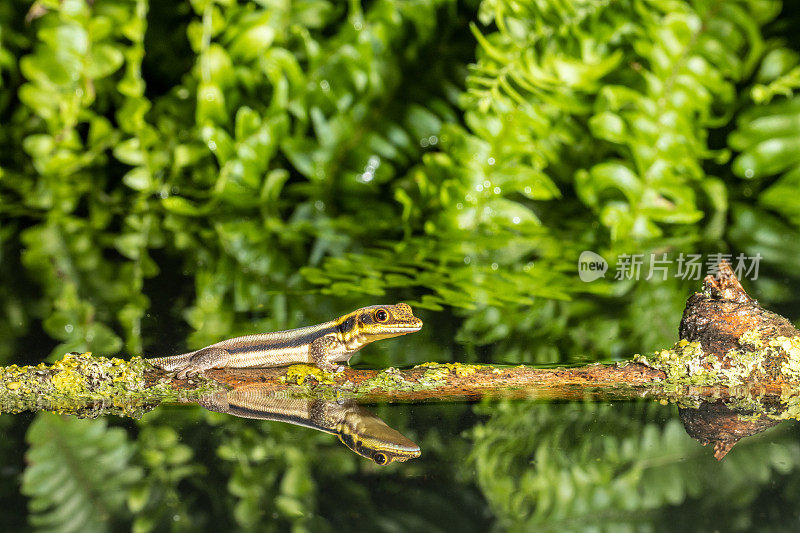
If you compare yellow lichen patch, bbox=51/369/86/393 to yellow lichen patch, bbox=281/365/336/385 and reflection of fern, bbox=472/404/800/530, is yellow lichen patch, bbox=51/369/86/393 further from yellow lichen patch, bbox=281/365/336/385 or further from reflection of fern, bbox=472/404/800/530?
reflection of fern, bbox=472/404/800/530

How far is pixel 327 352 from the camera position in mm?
721

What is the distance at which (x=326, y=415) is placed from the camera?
62 centimetres

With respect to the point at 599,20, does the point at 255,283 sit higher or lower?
lower

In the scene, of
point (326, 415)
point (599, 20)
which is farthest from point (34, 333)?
point (599, 20)

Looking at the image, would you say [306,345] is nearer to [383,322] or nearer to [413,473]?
[383,322]

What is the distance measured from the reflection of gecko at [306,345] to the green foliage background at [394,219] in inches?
1.4

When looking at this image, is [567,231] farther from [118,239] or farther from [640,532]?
[640,532]

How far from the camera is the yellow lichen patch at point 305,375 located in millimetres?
680

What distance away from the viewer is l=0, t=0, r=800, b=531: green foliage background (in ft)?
1.72

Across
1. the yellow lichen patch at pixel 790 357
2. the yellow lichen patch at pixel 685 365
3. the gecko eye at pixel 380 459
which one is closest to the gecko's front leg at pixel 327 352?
the gecko eye at pixel 380 459

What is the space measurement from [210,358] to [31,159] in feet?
4.40

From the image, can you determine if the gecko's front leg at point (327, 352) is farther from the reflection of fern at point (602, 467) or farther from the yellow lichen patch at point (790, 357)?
the yellow lichen patch at point (790, 357)
